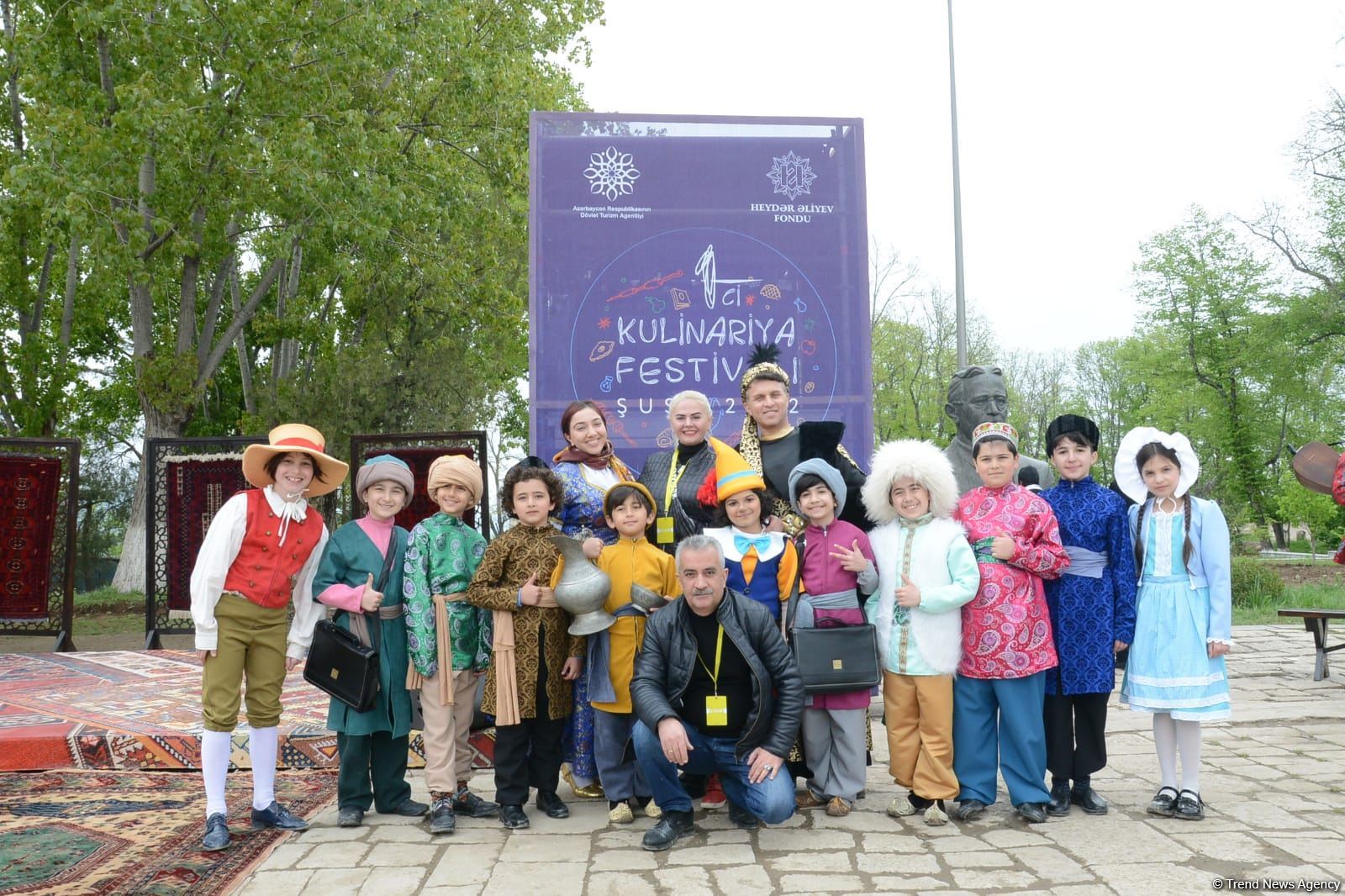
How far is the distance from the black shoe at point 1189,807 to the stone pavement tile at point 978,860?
0.92 metres

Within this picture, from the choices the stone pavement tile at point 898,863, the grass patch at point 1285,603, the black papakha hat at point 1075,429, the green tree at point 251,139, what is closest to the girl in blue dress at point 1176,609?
the black papakha hat at point 1075,429

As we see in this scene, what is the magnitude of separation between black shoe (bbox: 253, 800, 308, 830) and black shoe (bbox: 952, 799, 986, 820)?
257 cm

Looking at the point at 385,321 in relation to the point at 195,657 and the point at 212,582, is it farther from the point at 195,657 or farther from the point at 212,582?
the point at 212,582

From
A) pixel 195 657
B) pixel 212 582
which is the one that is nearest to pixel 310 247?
pixel 195 657

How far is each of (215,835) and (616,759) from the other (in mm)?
1509

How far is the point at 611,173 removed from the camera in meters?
6.32

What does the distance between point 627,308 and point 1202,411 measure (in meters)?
29.0

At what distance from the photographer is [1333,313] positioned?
2266 cm

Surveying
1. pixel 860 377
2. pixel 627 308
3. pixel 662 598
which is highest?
pixel 627 308

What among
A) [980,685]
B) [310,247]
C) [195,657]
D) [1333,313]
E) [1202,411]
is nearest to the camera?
[980,685]

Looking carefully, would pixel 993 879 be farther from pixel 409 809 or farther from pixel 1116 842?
pixel 409 809

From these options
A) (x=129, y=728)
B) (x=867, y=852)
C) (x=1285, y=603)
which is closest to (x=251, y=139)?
(x=129, y=728)

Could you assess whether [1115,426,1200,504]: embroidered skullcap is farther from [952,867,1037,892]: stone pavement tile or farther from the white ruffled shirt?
the white ruffled shirt

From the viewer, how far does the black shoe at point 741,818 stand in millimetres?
3945
